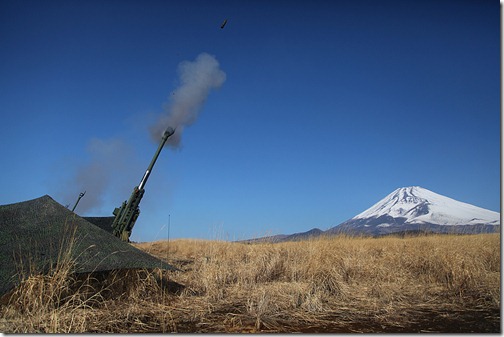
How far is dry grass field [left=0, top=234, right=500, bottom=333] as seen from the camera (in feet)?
9.78

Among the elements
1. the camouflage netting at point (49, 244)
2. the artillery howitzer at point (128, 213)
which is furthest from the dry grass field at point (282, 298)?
the artillery howitzer at point (128, 213)

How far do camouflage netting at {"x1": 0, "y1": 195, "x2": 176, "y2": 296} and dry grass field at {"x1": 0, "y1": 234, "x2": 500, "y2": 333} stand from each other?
0.17m

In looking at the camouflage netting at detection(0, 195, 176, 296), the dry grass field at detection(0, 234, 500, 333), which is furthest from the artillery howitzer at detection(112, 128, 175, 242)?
the camouflage netting at detection(0, 195, 176, 296)

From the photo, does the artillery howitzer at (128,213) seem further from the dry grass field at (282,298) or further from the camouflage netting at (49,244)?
the camouflage netting at (49,244)

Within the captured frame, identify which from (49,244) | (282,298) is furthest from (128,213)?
(282,298)

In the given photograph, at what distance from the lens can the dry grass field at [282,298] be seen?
2.98 meters

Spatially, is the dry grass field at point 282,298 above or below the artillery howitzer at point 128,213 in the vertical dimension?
below

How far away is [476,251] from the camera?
249 inches

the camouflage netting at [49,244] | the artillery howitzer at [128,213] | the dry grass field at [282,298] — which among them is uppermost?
the artillery howitzer at [128,213]

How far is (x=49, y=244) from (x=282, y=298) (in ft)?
7.71

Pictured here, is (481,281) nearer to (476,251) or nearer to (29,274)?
(476,251)

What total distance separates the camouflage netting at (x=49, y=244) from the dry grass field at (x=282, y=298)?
17 cm

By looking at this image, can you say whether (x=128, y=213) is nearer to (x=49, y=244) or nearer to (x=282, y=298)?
(x=49, y=244)

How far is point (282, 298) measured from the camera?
13.3 feet
